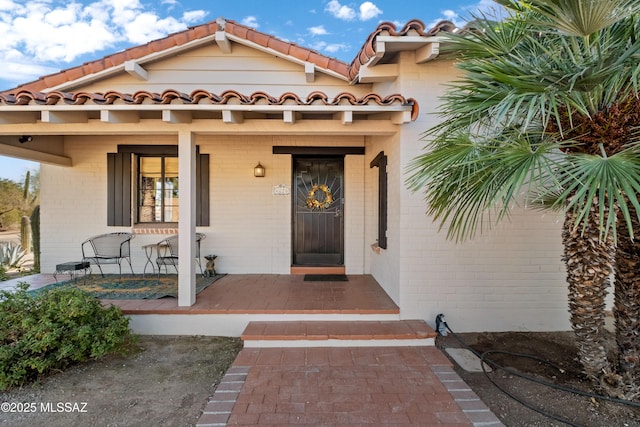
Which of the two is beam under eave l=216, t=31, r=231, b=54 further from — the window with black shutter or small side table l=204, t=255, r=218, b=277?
small side table l=204, t=255, r=218, b=277

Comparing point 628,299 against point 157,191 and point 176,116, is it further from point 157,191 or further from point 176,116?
point 157,191

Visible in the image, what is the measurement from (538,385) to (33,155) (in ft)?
23.9

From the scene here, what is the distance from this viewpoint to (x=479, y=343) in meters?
3.64

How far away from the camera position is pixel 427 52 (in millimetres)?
3584

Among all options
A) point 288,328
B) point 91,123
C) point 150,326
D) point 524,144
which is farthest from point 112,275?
point 524,144

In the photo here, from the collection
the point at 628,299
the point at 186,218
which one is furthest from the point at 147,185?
the point at 628,299

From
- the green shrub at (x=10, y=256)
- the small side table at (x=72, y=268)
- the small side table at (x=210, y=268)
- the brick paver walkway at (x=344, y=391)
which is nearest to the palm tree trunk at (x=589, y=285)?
the brick paver walkway at (x=344, y=391)

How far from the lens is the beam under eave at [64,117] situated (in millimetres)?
3365

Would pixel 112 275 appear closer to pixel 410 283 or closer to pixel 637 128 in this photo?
pixel 410 283

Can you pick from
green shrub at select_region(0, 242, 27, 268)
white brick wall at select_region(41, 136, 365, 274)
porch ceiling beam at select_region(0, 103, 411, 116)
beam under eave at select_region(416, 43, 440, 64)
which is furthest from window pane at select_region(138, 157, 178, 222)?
beam under eave at select_region(416, 43, 440, 64)

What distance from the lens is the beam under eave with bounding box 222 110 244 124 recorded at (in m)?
3.44

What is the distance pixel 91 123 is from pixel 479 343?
524cm

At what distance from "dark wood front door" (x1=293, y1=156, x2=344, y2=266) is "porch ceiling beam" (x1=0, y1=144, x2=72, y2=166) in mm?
4203

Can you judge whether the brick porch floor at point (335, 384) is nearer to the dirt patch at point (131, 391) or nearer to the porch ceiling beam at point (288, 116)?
the dirt patch at point (131, 391)
